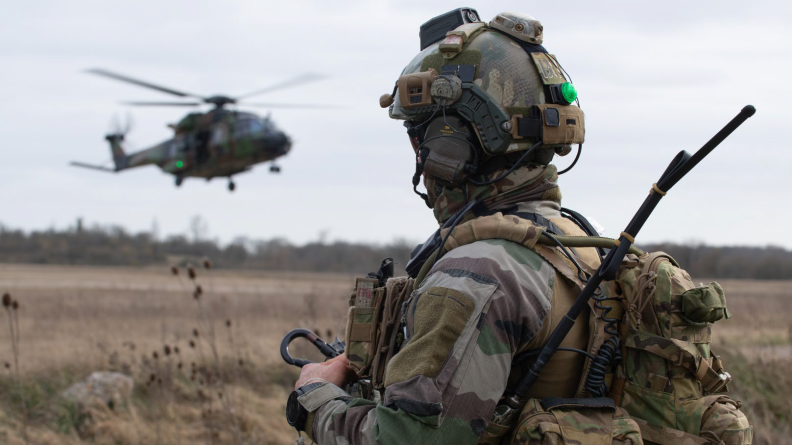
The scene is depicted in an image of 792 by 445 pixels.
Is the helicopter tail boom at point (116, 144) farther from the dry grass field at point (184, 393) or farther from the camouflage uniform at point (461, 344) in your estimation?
the camouflage uniform at point (461, 344)

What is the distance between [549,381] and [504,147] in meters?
0.80

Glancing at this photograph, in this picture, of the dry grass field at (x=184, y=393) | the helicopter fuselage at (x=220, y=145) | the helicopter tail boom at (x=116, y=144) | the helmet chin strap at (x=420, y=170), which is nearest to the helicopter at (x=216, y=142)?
the helicopter fuselage at (x=220, y=145)

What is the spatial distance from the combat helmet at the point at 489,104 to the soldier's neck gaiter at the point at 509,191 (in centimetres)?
3

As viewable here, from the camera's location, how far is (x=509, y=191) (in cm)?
259

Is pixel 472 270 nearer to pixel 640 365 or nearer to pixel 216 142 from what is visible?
pixel 640 365

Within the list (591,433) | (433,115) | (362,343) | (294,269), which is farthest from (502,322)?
(294,269)

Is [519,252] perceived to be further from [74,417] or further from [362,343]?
[74,417]

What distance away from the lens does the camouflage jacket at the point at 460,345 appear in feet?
6.57

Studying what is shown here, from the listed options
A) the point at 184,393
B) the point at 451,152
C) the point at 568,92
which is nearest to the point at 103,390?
the point at 184,393

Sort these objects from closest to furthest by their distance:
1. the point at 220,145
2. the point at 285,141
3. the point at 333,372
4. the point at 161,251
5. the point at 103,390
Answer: the point at 333,372, the point at 103,390, the point at 285,141, the point at 220,145, the point at 161,251

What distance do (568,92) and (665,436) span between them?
121 centimetres

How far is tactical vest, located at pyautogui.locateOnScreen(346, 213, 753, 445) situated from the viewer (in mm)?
2143

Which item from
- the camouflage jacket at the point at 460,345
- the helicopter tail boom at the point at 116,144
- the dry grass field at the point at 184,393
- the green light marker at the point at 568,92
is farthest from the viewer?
the helicopter tail boom at the point at 116,144

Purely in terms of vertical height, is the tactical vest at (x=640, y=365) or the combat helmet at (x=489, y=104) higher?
the combat helmet at (x=489, y=104)
